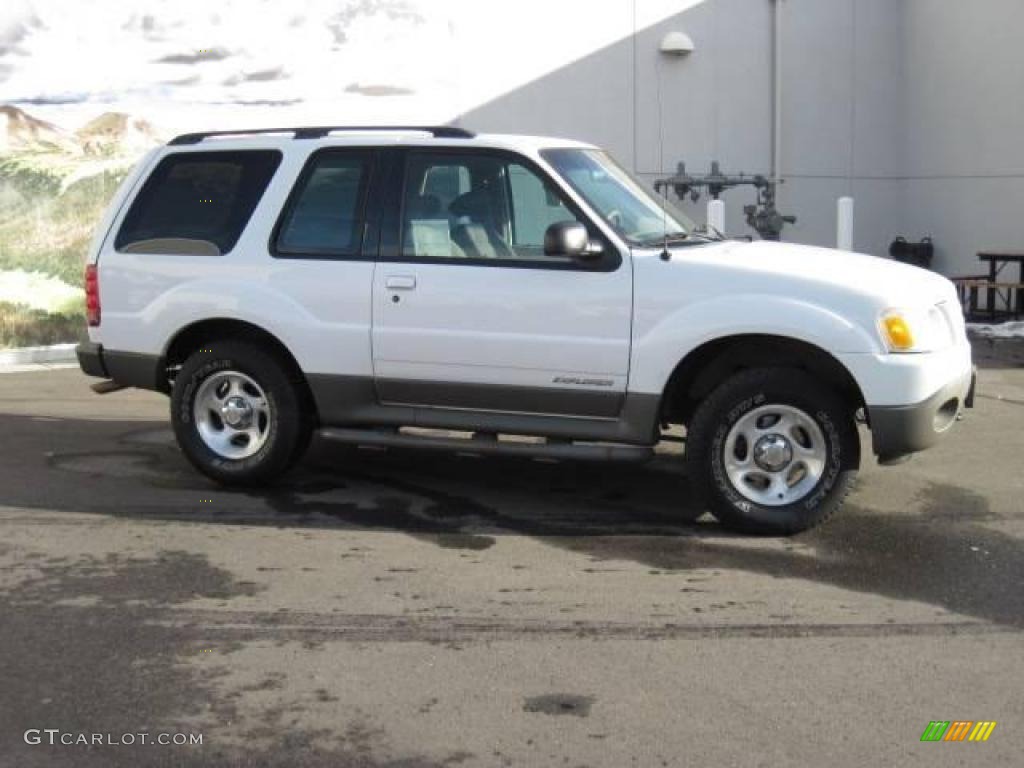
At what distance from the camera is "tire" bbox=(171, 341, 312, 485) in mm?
6887

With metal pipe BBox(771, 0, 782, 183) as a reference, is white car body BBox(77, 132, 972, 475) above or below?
below

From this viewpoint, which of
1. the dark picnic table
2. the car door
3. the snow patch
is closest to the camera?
the car door

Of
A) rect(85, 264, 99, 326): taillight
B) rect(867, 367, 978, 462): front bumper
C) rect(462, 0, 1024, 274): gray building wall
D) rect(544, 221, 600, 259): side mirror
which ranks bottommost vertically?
rect(867, 367, 978, 462): front bumper

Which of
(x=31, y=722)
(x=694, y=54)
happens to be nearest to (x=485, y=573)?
(x=31, y=722)

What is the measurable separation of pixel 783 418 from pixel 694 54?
11319 millimetres

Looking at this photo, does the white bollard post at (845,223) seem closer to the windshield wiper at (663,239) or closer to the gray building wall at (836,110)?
the gray building wall at (836,110)

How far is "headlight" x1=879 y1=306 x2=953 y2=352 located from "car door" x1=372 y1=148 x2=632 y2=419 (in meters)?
1.23

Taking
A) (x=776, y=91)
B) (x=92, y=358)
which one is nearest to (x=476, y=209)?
(x=92, y=358)

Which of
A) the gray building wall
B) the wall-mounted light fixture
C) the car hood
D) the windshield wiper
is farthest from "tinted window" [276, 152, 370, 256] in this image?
the wall-mounted light fixture

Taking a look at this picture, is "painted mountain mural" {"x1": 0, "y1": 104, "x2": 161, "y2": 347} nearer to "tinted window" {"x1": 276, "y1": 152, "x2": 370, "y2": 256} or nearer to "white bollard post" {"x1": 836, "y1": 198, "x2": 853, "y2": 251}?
"tinted window" {"x1": 276, "y1": 152, "x2": 370, "y2": 256}

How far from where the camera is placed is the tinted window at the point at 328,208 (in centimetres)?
673

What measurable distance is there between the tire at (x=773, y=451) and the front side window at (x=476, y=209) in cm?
117

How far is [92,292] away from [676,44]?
10.6 metres

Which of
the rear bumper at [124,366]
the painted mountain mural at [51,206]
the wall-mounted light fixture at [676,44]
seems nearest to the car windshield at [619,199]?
the rear bumper at [124,366]
